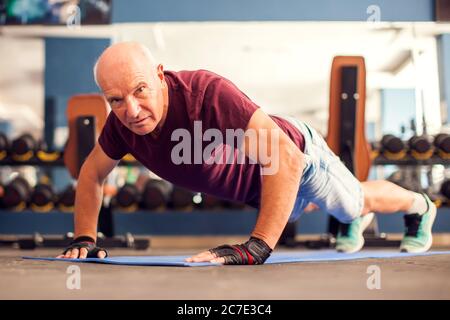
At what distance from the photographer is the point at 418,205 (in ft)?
9.03

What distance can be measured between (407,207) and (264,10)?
347 cm

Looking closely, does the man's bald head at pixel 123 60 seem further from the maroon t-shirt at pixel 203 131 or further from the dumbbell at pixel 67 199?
the dumbbell at pixel 67 199

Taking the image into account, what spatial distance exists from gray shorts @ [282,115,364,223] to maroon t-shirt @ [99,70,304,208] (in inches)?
2.8

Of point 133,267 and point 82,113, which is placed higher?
point 82,113

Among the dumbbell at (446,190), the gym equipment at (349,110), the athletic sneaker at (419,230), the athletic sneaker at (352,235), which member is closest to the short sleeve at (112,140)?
the athletic sneaker at (352,235)

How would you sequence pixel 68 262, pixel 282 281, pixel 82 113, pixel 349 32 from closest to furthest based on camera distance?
1. pixel 282 281
2. pixel 68 262
3. pixel 82 113
4. pixel 349 32

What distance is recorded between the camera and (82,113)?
4.48 meters

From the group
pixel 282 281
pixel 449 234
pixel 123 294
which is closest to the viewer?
pixel 123 294

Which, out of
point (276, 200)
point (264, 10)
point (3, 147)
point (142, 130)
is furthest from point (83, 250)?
point (264, 10)

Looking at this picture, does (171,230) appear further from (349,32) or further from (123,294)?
(123,294)

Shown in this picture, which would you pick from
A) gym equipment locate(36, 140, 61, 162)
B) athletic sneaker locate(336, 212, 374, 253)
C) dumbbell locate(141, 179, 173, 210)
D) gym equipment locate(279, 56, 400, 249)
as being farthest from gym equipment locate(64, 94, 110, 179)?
athletic sneaker locate(336, 212, 374, 253)

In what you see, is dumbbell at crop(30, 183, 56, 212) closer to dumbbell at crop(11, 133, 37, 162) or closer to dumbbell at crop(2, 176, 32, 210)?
dumbbell at crop(2, 176, 32, 210)
